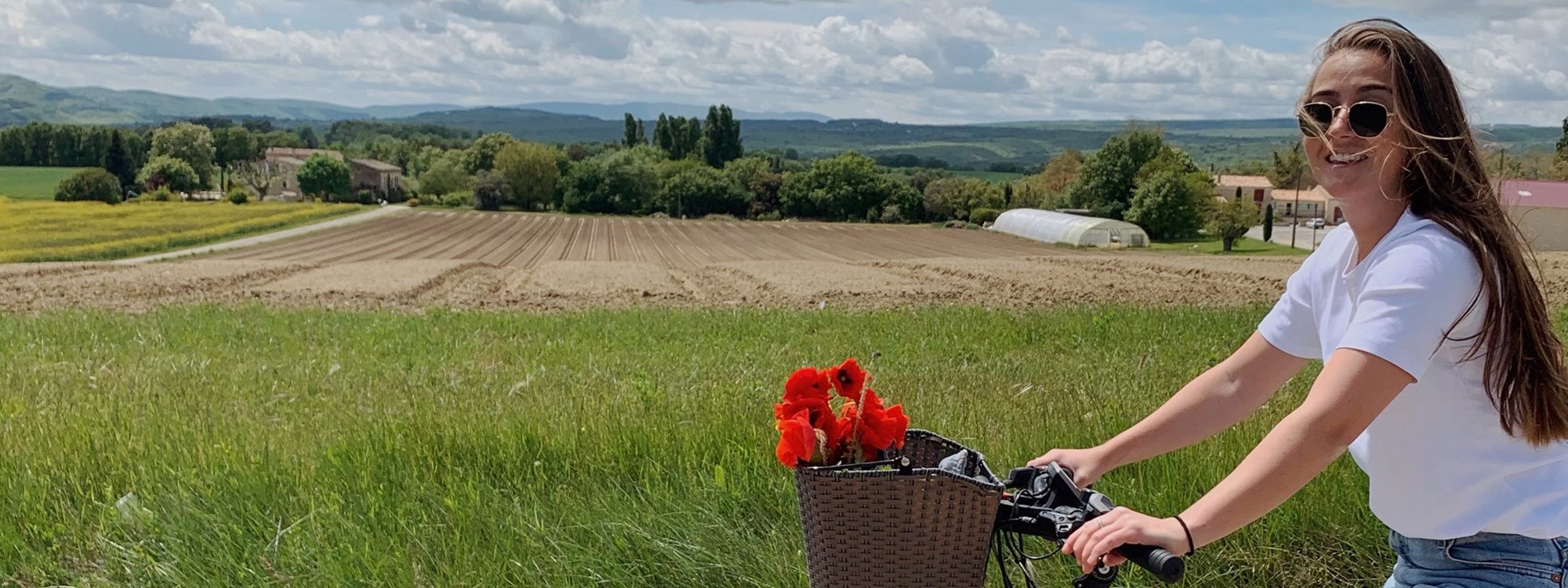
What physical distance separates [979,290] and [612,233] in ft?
168

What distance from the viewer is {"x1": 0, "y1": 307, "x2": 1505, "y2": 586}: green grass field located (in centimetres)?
400

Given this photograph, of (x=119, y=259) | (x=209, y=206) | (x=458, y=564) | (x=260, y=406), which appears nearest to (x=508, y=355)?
(x=260, y=406)

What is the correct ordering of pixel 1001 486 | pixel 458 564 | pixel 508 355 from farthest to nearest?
1. pixel 508 355
2. pixel 458 564
3. pixel 1001 486

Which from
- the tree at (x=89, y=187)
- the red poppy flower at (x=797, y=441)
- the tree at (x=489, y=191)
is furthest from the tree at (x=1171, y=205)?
the red poppy flower at (x=797, y=441)

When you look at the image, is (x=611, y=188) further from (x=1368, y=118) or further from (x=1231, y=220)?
(x=1368, y=118)

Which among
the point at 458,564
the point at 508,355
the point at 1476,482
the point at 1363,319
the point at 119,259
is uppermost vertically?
the point at 1363,319

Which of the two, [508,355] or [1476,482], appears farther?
[508,355]

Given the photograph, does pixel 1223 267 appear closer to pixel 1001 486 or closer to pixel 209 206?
pixel 1001 486

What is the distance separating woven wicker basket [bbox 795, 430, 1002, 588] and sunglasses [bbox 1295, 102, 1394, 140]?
1.12m

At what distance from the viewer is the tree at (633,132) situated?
629ft

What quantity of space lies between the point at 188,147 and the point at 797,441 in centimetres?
11350

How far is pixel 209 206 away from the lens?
79.8 m

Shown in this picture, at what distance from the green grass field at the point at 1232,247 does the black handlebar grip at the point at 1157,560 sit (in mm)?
68225

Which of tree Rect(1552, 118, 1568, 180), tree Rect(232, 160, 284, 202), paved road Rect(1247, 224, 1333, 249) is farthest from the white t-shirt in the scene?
tree Rect(232, 160, 284, 202)
